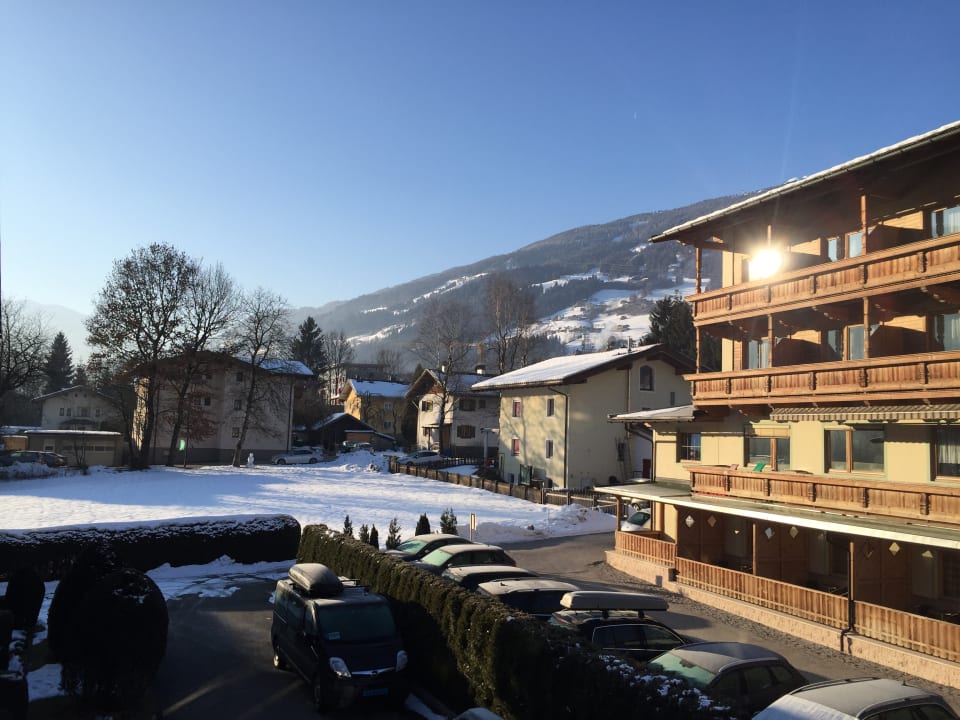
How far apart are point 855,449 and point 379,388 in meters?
81.8

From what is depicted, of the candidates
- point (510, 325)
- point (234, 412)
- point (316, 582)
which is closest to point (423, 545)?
point (316, 582)

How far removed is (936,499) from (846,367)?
4.35 m

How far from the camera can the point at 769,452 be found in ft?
79.6

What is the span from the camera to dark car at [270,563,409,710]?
12383mm

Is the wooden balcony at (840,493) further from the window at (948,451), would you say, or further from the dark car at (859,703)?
the dark car at (859,703)

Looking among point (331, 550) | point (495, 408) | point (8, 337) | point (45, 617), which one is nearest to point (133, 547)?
point (45, 617)

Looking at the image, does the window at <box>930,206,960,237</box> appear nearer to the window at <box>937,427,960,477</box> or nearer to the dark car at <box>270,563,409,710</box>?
the window at <box>937,427,960,477</box>

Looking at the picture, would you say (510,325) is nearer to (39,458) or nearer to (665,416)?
(39,458)

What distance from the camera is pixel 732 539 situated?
2605 centimetres

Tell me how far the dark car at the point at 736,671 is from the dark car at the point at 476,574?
21.1 ft

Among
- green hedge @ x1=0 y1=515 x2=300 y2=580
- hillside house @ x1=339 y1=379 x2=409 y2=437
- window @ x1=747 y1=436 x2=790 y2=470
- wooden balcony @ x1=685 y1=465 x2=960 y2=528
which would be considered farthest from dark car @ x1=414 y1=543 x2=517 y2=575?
hillside house @ x1=339 y1=379 x2=409 y2=437

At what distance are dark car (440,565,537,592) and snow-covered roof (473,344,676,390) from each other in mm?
26320

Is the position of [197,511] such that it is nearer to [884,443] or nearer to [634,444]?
[634,444]

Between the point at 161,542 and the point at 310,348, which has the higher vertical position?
the point at 310,348
